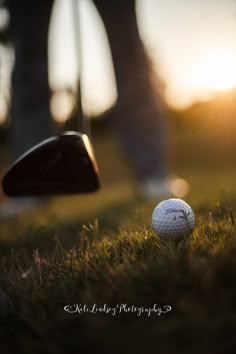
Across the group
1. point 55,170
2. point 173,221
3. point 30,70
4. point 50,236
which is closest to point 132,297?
point 173,221

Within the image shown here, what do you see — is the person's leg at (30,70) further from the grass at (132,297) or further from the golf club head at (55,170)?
the grass at (132,297)

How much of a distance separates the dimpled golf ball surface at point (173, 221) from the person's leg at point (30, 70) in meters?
3.13

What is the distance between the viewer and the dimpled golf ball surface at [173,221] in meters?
2.60

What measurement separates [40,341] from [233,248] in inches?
34.0

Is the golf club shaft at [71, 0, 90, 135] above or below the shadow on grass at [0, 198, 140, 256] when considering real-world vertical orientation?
above

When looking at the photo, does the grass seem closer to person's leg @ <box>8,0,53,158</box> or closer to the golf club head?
the golf club head

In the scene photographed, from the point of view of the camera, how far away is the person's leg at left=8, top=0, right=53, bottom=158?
531cm

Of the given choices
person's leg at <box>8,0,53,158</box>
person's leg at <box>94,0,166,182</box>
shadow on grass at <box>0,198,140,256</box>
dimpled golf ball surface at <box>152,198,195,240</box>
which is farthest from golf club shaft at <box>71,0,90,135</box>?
person's leg at <box>94,0,166,182</box>

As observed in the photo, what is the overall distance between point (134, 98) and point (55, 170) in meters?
2.73

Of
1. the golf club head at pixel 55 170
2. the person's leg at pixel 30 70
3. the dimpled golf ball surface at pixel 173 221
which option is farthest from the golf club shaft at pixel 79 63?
the person's leg at pixel 30 70

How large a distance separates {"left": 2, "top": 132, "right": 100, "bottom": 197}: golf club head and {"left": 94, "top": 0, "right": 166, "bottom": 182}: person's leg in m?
2.60

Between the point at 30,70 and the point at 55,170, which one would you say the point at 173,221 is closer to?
the point at 55,170

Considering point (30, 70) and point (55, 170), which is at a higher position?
point (30, 70)

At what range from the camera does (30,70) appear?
218 inches
